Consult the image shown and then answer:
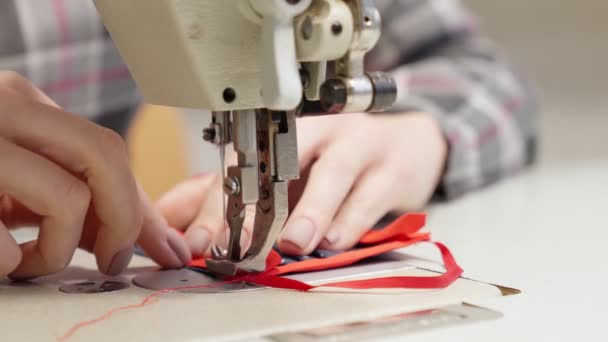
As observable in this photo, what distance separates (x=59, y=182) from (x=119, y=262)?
0.10 meters

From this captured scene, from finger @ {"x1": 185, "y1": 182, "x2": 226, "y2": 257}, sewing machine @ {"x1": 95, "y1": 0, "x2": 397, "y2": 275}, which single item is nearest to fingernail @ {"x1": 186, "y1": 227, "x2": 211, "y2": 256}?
finger @ {"x1": 185, "y1": 182, "x2": 226, "y2": 257}

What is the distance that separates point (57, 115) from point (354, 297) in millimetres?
295

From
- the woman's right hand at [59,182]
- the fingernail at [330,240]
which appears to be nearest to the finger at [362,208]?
the fingernail at [330,240]

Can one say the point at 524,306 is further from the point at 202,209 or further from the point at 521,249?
the point at 202,209

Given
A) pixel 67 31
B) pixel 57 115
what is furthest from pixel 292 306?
pixel 67 31

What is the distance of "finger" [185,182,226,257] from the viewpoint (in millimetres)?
924

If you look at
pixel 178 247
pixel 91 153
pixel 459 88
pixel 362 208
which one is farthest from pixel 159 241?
pixel 459 88

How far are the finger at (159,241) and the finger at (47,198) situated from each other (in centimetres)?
8

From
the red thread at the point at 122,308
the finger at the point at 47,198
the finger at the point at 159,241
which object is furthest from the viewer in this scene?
the finger at the point at 159,241

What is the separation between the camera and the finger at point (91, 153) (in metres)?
0.78

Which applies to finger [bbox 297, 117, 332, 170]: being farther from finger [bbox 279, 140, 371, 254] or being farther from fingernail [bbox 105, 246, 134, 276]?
fingernail [bbox 105, 246, 134, 276]

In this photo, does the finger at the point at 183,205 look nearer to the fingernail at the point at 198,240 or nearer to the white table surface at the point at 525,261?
the fingernail at the point at 198,240

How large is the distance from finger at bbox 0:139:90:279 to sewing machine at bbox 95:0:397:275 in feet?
0.34

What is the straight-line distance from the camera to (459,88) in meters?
1.57
